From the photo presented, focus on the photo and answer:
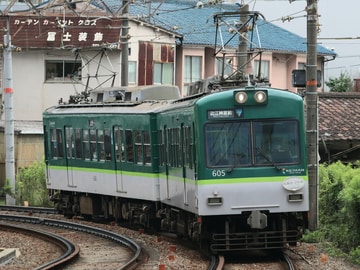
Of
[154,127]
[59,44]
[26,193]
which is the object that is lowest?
[26,193]

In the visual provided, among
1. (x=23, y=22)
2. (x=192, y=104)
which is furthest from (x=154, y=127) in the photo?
(x=23, y=22)

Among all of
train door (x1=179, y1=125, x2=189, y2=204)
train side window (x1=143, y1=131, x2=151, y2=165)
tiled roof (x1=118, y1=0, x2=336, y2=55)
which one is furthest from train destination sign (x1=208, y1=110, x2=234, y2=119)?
tiled roof (x1=118, y1=0, x2=336, y2=55)

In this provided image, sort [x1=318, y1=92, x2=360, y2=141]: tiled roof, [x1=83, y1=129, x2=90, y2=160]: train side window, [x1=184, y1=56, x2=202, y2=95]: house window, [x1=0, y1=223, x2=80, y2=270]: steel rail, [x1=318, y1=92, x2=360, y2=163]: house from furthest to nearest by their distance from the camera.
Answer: [x1=184, y1=56, x2=202, y2=95]: house window → [x1=318, y1=92, x2=360, y2=141]: tiled roof → [x1=318, y1=92, x2=360, y2=163]: house → [x1=83, y1=129, x2=90, y2=160]: train side window → [x1=0, y1=223, x2=80, y2=270]: steel rail

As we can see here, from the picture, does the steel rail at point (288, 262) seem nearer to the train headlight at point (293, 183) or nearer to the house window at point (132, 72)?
the train headlight at point (293, 183)

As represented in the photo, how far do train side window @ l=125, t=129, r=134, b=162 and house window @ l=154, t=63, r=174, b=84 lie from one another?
23704 mm

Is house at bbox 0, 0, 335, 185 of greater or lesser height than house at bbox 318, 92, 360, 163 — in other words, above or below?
above

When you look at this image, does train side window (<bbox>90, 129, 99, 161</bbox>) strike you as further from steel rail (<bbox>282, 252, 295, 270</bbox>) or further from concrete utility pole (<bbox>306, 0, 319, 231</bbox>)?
steel rail (<bbox>282, 252, 295, 270</bbox>)

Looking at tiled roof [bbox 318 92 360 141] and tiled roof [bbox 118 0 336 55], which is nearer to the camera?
tiled roof [bbox 318 92 360 141]

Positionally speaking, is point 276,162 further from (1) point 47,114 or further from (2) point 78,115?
(1) point 47,114

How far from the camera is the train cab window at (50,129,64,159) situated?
76.8ft

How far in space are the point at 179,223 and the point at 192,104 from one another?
3068 millimetres

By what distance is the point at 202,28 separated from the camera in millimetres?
45000

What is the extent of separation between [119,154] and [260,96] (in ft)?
20.5

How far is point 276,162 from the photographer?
47.9 ft
